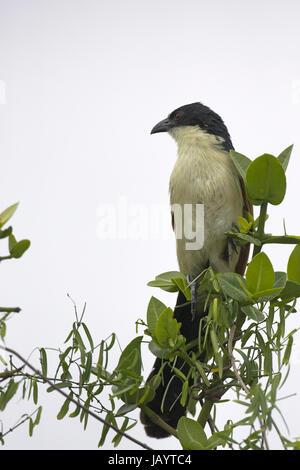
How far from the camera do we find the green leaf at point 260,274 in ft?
4.84

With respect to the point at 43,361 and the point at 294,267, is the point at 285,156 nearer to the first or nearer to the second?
the point at 294,267

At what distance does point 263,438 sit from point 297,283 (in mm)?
518

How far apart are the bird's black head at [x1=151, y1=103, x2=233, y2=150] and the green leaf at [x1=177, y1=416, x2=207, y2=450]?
6.36ft

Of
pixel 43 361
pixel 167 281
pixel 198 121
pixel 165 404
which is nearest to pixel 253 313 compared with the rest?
pixel 167 281

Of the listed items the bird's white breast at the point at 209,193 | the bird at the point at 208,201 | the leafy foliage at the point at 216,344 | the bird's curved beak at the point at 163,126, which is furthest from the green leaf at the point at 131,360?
the bird's curved beak at the point at 163,126

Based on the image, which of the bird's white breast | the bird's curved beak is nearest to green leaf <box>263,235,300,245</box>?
the bird's white breast

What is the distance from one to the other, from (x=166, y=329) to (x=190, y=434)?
0.31m

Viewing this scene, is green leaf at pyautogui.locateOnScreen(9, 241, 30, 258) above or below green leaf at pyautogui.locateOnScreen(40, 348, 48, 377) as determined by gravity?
above

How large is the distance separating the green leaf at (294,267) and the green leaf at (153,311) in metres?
0.38

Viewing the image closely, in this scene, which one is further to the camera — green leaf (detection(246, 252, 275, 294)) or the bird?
the bird

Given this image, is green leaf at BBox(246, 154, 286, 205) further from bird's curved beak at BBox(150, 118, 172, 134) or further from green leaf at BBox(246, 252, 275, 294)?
bird's curved beak at BBox(150, 118, 172, 134)

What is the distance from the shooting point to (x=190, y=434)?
1.43 m

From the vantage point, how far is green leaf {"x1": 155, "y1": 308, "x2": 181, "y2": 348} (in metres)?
1.60
